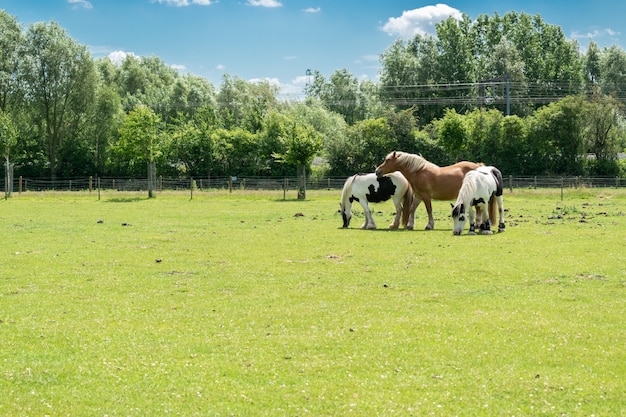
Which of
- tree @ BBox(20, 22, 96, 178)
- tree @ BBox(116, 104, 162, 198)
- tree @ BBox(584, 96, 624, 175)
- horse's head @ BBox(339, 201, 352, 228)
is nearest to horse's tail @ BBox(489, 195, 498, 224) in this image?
horse's head @ BBox(339, 201, 352, 228)

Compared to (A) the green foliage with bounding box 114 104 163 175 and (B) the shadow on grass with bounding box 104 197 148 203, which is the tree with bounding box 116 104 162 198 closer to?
(A) the green foliage with bounding box 114 104 163 175

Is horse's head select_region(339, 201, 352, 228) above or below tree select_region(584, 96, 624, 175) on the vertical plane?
below

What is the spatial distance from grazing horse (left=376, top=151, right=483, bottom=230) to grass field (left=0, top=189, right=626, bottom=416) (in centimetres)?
314

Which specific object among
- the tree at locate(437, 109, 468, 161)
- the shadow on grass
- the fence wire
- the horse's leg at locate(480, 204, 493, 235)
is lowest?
the horse's leg at locate(480, 204, 493, 235)

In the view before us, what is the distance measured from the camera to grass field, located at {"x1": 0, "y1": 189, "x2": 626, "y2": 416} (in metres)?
5.88

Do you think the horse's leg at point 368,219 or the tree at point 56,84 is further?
the tree at point 56,84

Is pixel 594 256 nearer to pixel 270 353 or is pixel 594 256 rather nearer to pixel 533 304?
pixel 533 304

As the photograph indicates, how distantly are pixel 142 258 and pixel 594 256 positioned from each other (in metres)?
10.2

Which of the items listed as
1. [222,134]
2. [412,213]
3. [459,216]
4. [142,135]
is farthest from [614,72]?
[459,216]

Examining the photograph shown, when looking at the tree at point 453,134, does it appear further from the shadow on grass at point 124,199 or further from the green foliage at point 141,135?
the shadow on grass at point 124,199

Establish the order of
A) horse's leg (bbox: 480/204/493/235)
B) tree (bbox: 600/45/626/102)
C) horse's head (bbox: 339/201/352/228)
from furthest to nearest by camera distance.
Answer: tree (bbox: 600/45/626/102)
horse's head (bbox: 339/201/352/228)
horse's leg (bbox: 480/204/493/235)

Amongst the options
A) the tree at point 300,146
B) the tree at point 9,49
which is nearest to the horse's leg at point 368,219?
the tree at point 300,146

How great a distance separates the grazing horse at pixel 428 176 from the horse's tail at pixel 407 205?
178mm

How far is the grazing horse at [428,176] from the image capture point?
20266 mm
